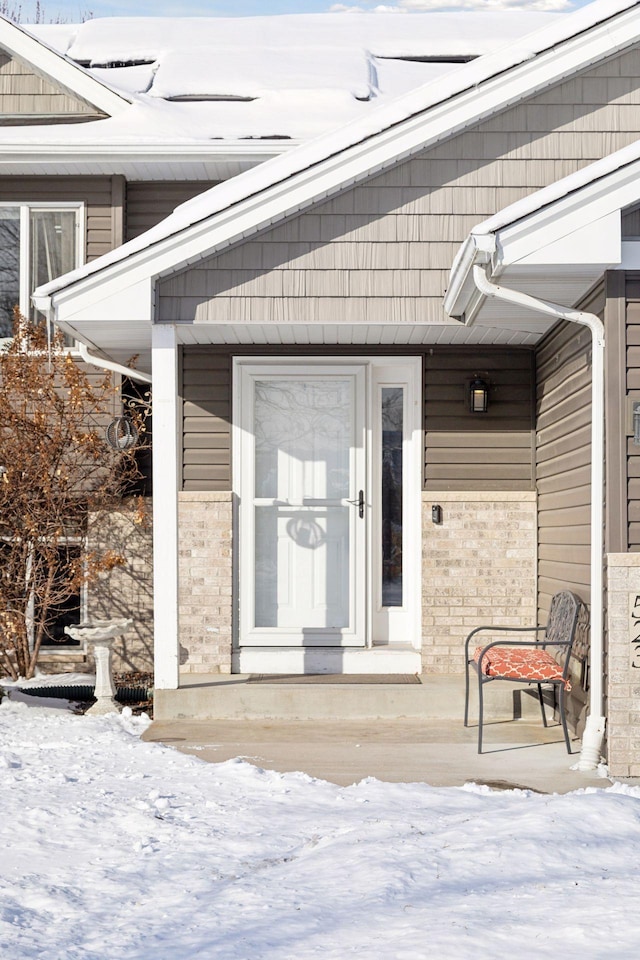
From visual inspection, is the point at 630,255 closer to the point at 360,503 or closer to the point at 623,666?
the point at 623,666

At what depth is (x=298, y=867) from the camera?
392cm

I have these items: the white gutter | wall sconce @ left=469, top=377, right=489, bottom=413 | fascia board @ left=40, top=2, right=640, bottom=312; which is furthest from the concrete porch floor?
fascia board @ left=40, top=2, right=640, bottom=312

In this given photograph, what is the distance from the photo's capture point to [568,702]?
21.2ft

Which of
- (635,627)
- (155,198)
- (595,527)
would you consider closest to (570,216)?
(595,527)

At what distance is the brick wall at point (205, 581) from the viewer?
7.33 m

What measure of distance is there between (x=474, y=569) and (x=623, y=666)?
2128 mm

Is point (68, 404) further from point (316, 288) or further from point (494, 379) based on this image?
point (494, 379)

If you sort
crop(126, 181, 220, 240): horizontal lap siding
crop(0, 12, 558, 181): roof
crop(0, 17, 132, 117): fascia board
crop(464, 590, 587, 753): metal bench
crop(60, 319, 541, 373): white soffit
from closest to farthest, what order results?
1. crop(464, 590, 587, 753): metal bench
2. crop(60, 319, 541, 373): white soffit
3. crop(0, 12, 558, 181): roof
4. crop(126, 181, 220, 240): horizontal lap siding
5. crop(0, 17, 132, 117): fascia board

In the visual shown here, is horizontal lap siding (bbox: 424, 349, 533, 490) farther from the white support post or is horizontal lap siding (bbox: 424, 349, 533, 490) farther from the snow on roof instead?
the snow on roof

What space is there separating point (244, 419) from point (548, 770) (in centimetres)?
332

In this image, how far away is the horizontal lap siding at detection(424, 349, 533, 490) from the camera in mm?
7453

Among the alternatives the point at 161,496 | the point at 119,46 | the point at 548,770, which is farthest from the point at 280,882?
the point at 119,46

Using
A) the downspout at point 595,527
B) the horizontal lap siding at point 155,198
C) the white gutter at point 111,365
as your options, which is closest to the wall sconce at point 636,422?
the downspout at point 595,527

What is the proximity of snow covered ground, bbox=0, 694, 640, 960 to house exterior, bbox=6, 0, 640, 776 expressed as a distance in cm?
131
